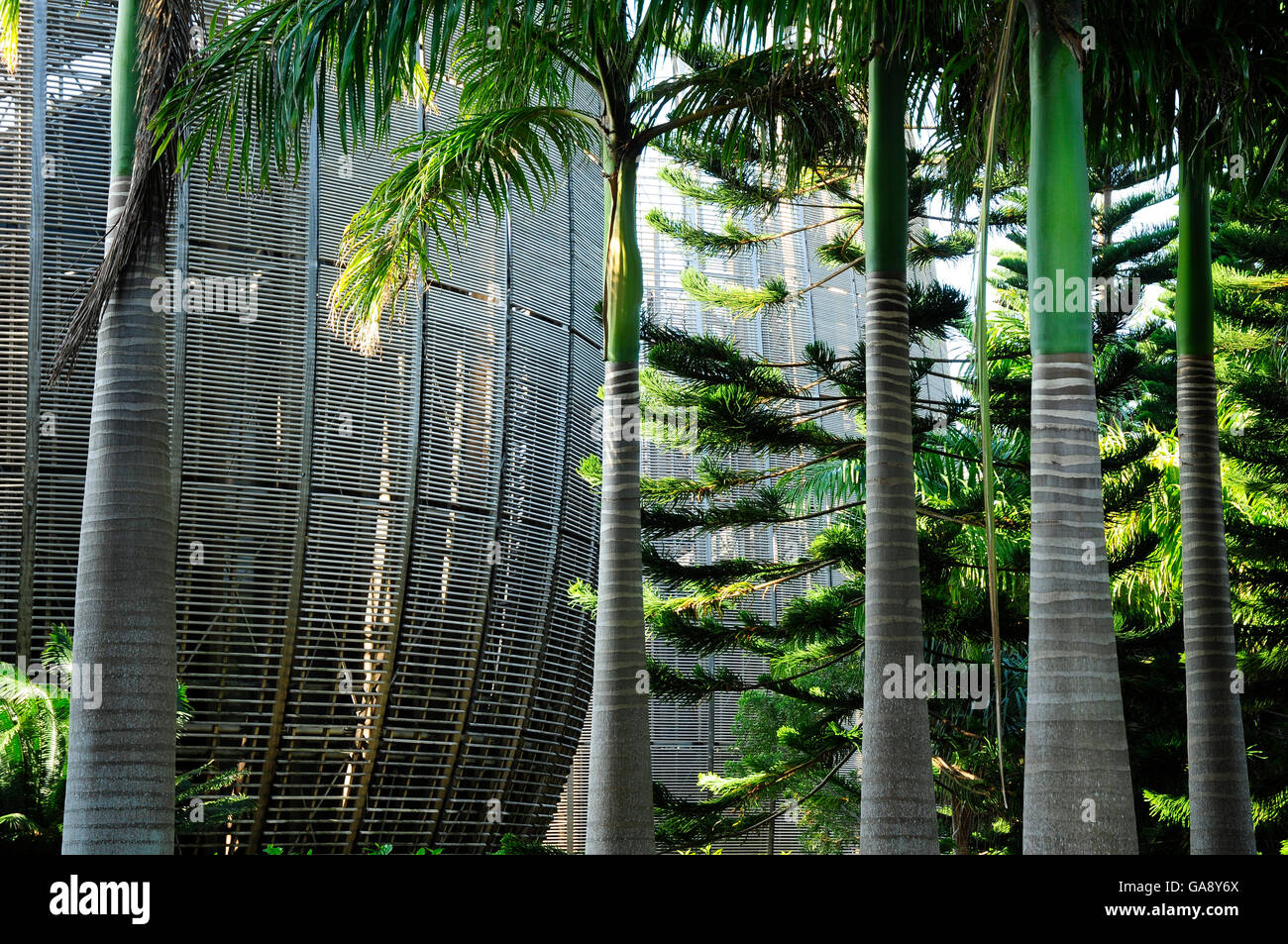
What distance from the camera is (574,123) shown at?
24.3ft

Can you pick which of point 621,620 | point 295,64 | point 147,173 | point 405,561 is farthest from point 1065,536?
point 405,561

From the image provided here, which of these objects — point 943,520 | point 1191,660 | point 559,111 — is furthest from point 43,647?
point 1191,660

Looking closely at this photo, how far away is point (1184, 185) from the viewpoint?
702cm

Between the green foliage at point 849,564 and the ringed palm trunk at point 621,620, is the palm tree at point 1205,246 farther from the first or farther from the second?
the green foliage at point 849,564

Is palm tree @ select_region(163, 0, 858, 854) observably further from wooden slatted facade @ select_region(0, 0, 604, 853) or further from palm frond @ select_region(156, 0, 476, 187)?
wooden slatted facade @ select_region(0, 0, 604, 853)

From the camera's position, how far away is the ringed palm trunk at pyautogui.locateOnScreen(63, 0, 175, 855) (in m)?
4.94

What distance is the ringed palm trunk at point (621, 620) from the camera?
6.37 m

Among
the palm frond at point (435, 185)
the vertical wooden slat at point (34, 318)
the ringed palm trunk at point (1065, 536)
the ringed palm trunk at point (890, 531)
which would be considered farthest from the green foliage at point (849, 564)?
the ringed palm trunk at point (1065, 536)

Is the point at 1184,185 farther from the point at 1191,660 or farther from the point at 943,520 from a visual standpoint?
the point at 943,520

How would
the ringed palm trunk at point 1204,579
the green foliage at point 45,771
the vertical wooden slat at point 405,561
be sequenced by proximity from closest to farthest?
the ringed palm trunk at point 1204,579
the green foliage at point 45,771
the vertical wooden slat at point 405,561

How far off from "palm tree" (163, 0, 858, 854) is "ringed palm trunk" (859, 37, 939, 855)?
64 cm

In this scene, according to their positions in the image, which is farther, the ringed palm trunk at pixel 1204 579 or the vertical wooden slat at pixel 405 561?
the vertical wooden slat at pixel 405 561

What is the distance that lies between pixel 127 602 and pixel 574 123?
3.82 meters

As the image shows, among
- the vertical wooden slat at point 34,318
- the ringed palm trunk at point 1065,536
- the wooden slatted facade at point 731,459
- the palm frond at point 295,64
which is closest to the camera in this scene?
the ringed palm trunk at point 1065,536
